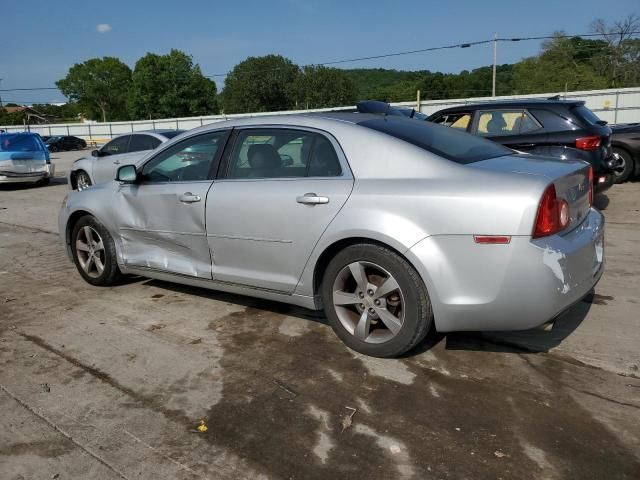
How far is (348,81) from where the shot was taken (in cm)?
9069

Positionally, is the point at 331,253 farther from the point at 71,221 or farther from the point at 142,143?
the point at 142,143

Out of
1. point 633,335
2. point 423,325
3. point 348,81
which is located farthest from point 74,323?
point 348,81

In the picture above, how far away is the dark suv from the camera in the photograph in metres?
7.19

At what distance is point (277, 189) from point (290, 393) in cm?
138

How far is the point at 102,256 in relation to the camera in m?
5.09

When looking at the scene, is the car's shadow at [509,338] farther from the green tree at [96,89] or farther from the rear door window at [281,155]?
the green tree at [96,89]

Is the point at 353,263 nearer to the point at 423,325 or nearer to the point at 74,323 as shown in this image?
the point at 423,325

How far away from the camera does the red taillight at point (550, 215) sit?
2.89 metres

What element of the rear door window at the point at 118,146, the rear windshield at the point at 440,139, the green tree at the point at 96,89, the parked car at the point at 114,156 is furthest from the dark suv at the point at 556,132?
the green tree at the point at 96,89

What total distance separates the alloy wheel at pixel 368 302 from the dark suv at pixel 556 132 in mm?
4669

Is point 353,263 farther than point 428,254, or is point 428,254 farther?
point 353,263

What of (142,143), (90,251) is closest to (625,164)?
(142,143)

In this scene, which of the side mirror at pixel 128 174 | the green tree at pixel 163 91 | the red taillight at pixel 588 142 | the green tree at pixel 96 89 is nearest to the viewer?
the side mirror at pixel 128 174

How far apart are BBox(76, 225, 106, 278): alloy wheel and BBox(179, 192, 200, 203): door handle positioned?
48.8 inches
